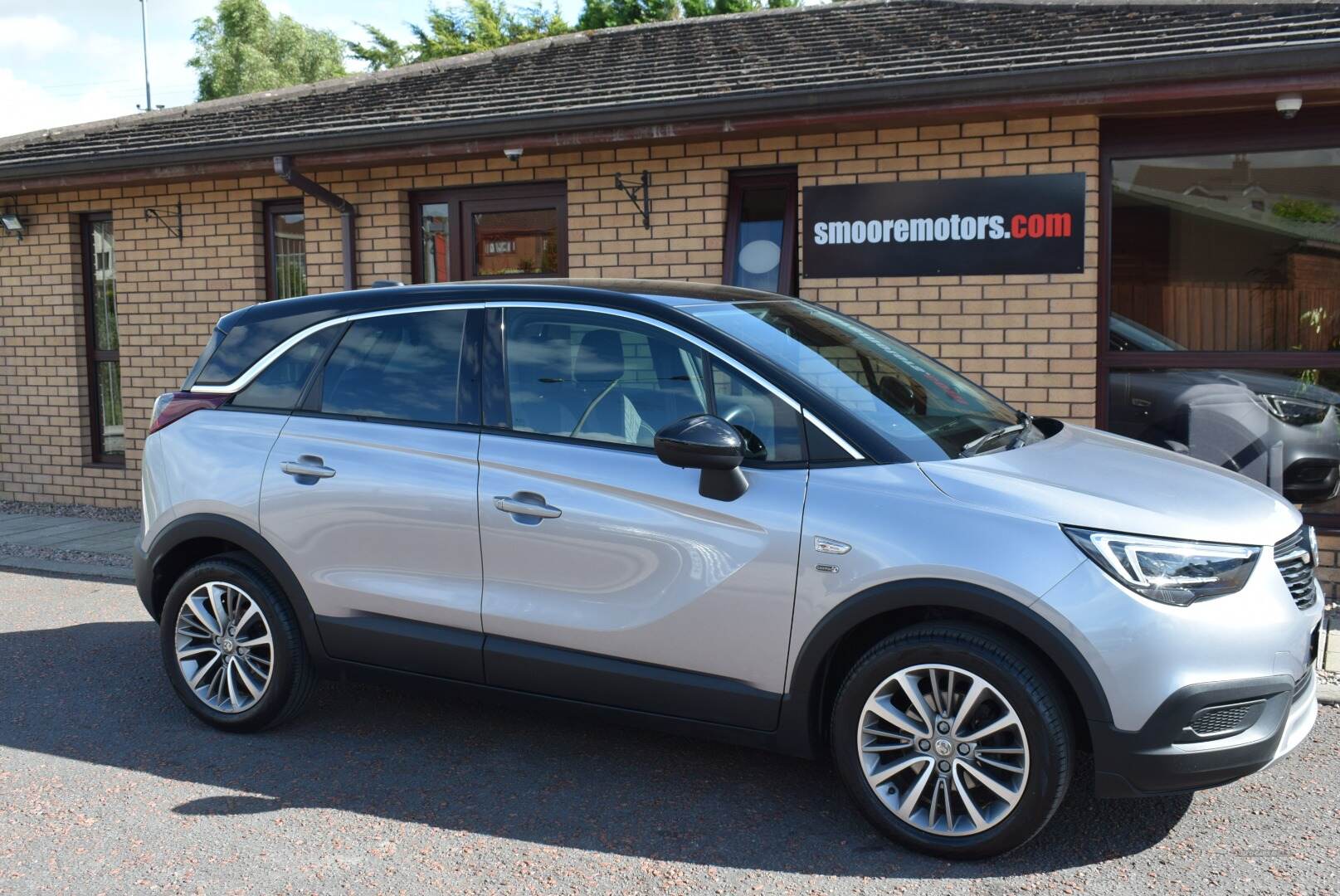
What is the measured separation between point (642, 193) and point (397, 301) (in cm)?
417

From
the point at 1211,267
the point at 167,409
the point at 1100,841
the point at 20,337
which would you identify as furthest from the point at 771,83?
the point at 20,337

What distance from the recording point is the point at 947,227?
777cm

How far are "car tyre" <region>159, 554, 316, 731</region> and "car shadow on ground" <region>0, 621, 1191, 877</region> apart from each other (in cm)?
13

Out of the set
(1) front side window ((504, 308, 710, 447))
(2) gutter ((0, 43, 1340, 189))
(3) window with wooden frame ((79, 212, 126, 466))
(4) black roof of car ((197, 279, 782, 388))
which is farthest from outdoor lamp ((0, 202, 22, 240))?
(1) front side window ((504, 308, 710, 447))

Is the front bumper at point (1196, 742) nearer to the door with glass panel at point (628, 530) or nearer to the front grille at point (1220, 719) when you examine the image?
the front grille at point (1220, 719)

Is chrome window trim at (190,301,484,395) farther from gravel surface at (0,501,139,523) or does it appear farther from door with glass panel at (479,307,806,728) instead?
gravel surface at (0,501,139,523)

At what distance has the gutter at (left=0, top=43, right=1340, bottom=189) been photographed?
6.44 meters

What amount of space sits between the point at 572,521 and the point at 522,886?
3.90 ft

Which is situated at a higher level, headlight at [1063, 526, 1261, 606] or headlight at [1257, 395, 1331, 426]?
headlight at [1257, 395, 1331, 426]

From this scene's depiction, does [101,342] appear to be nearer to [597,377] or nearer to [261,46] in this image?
[597,377]

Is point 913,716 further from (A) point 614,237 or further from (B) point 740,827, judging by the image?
(A) point 614,237

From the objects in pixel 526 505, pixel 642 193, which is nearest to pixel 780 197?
pixel 642 193

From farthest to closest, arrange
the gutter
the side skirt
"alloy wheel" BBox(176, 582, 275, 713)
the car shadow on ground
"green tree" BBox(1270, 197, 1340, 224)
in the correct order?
1. "green tree" BBox(1270, 197, 1340, 224)
2. the gutter
3. "alloy wheel" BBox(176, 582, 275, 713)
4. the side skirt
5. the car shadow on ground

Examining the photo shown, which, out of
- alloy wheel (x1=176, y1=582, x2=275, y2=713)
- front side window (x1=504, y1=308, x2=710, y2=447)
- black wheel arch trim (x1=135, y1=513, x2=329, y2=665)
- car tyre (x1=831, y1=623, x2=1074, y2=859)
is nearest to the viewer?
car tyre (x1=831, y1=623, x2=1074, y2=859)
